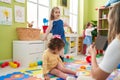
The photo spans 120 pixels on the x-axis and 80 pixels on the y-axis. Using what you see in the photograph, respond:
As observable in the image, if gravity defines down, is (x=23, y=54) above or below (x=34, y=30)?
below

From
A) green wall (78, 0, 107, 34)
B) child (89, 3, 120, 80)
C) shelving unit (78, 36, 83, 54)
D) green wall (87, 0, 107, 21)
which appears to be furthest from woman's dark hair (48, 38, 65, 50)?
green wall (87, 0, 107, 21)

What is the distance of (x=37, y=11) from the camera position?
3660 mm

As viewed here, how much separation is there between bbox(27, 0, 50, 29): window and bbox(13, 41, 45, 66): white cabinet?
0.81 metres

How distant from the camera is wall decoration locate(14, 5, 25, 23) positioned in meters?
2.96

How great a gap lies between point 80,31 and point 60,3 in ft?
4.97

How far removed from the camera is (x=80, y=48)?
4.70m

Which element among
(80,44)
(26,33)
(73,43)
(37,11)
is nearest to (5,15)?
(26,33)

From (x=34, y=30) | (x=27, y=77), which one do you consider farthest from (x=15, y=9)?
(x=27, y=77)

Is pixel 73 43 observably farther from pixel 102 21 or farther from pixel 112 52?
pixel 112 52

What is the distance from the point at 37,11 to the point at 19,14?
0.71 meters

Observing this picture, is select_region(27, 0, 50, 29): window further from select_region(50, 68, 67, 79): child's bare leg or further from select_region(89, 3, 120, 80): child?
select_region(89, 3, 120, 80): child

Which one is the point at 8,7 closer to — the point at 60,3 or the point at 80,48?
the point at 60,3

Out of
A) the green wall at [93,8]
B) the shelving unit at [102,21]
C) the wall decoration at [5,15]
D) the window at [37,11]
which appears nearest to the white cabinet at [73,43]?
the window at [37,11]

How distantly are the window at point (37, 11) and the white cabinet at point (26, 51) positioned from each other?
815 mm
